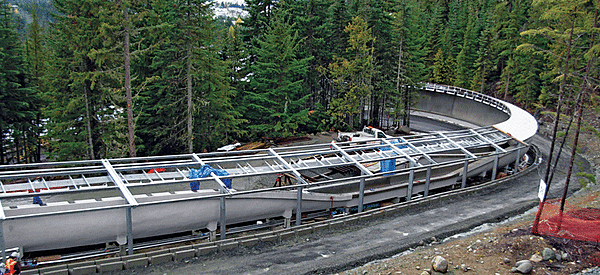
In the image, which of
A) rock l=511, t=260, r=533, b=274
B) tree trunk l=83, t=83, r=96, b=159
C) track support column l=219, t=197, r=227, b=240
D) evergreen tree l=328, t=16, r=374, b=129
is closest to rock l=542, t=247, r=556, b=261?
rock l=511, t=260, r=533, b=274

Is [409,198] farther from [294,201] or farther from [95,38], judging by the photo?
[95,38]

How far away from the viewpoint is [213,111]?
29688 mm

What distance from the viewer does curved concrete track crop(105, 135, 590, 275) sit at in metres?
12.2

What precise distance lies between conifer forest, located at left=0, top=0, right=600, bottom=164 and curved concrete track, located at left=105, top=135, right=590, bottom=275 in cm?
564

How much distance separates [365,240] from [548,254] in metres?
5.75

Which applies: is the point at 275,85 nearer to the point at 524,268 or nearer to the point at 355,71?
the point at 355,71

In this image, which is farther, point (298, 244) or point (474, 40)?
point (474, 40)

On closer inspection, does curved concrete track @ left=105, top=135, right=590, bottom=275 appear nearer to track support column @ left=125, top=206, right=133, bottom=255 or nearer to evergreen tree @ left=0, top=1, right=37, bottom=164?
track support column @ left=125, top=206, right=133, bottom=255

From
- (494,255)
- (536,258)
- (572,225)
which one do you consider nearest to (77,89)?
(494,255)

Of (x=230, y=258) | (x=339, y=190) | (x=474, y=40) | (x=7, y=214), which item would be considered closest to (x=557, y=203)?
(x=339, y=190)

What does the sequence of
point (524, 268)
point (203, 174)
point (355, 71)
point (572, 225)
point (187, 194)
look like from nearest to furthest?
point (524, 268)
point (572, 225)
point (187, 194)
point (203, 174)
point (355, 71)

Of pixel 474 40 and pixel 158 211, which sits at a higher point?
pixel 474 40

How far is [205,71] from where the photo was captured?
A: 2655 centimetres

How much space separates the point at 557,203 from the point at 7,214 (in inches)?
842
